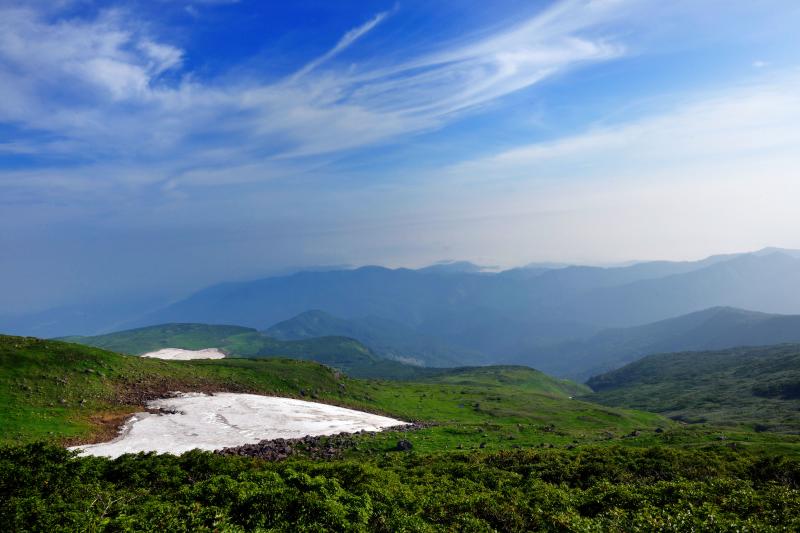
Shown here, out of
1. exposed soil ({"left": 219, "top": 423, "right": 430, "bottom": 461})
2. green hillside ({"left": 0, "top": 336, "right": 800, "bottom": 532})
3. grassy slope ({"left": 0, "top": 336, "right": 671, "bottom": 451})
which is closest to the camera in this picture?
green hillside ({"left": 0, "top": 336, "right": 800, "bottom": 532})

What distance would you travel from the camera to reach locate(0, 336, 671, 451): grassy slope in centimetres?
4597

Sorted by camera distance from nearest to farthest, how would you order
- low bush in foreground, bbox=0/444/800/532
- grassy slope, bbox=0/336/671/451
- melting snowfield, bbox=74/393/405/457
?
low bush in foreground, bbox=0/444/800/532 < melting snowfield, bbox=74/393/405/457 < grassy slope, bbox=0/336/671/451

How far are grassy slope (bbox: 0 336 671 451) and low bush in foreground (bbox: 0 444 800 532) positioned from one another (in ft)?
69.4

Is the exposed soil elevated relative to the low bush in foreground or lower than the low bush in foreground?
lower

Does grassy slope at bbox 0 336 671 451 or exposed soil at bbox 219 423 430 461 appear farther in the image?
grassy slope at bbox 0 336 671 451

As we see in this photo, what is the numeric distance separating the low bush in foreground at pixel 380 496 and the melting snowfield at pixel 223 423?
54.7ft

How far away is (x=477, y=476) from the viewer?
30.1 metres

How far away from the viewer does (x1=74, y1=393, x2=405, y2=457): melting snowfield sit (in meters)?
44.5

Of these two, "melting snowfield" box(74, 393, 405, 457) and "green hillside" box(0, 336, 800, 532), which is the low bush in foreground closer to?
"green hillside" box(0, 336, 800, 532)

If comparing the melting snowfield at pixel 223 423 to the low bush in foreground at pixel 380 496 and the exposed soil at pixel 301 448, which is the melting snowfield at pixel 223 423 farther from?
the low bush in foreground at pixel 380 496

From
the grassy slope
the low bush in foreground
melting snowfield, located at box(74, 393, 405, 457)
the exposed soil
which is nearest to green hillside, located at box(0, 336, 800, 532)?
the low bush in foreground

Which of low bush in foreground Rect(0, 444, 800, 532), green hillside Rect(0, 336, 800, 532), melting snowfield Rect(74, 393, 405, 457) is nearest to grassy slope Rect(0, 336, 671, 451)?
green hillside Rect(0, 336, 800, 532)

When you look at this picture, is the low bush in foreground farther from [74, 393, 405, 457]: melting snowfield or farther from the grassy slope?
the grassy slope

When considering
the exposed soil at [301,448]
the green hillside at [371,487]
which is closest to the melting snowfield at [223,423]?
the green hillside at [371,487]
